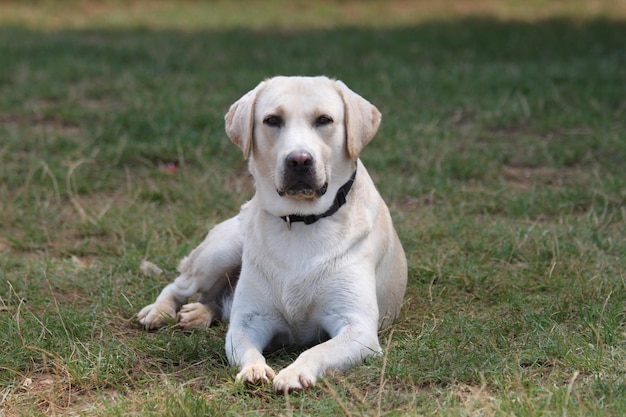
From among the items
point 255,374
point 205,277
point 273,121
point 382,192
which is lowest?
point 382,192

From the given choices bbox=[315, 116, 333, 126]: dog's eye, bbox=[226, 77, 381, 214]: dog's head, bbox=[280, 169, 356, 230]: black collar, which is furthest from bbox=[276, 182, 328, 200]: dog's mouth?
bbox=[315, 116, 333, 126]: dog's eye

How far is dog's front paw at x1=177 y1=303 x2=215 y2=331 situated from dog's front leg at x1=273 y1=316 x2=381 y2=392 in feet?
3.06

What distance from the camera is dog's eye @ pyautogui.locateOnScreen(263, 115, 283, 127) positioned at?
4230mm

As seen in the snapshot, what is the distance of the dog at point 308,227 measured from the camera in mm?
4141

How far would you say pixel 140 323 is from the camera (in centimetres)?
481

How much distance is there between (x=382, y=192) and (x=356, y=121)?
2535mm

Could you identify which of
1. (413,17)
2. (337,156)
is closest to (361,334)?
(337,156)

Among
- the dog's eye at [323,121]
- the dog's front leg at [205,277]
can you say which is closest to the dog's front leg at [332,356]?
the dog's eye at [323,121]

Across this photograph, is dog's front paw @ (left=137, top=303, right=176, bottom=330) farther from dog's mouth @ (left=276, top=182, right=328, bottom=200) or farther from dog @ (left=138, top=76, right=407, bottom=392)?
dog's mouth @ (left=276, top=182, right=328, bottom=200)

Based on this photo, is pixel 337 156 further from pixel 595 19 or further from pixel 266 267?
pixel 595 19

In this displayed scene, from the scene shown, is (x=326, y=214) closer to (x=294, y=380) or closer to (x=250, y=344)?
(x=250, y=344)

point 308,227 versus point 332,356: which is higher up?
point 308,227

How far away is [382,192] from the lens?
22.5 ft

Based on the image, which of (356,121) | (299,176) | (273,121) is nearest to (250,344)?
(299,176)
